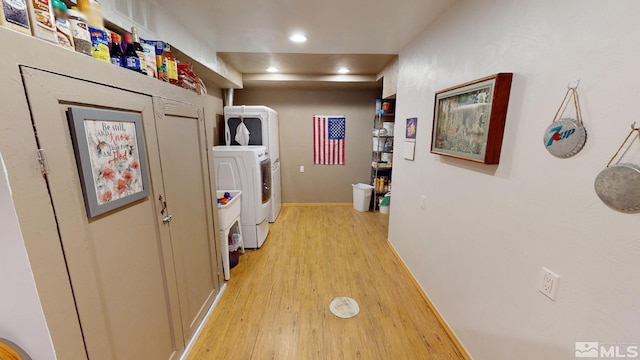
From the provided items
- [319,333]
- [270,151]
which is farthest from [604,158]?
[270,151]

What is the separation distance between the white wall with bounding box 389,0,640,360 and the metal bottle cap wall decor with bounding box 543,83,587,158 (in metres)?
0.02

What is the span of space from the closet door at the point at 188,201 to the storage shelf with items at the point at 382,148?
115 inches

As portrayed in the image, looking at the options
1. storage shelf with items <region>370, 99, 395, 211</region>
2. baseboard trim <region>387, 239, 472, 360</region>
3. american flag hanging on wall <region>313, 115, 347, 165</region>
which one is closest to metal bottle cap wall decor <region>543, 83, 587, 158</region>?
baseboard trim <region>387, 239, 472, 360</region>

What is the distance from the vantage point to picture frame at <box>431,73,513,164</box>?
1.25 m

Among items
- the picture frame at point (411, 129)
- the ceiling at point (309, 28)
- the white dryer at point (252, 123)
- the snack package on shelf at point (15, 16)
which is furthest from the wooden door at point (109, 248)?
the white dryer at point (252, 123)

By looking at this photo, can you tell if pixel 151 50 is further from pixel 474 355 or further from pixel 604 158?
pixel 474 355

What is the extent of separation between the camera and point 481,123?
1.36 meters

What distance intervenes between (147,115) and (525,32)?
6.28ft

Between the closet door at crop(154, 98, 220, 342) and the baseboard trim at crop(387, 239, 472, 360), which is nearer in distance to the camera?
the closet door at crop(154, 98, 220, 342)

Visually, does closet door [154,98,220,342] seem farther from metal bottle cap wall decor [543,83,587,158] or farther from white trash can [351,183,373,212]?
white trash can [351,183,373,212]

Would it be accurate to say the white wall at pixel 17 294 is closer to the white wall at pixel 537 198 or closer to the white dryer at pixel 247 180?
the white wall at pixel 537 198

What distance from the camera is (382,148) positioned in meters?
4.12

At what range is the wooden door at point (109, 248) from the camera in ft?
2.56

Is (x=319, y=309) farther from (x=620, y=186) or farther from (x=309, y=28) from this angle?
(x=309, y=28)
